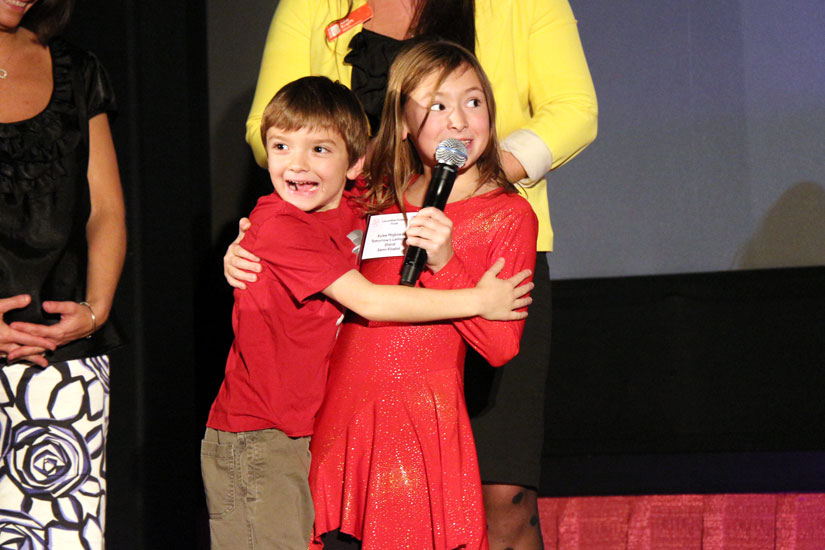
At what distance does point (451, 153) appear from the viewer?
1570 millimetres

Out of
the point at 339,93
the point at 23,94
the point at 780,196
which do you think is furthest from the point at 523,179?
the point at 780,196

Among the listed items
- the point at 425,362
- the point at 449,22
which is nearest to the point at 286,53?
the point at 449,22

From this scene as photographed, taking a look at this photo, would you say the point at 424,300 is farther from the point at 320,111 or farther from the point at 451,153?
the point at 320,111

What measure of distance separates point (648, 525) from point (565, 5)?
1.70m

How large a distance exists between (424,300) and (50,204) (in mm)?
760

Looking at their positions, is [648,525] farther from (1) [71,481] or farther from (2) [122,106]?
(2) [122,106]

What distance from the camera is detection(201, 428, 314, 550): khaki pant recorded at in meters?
1.63

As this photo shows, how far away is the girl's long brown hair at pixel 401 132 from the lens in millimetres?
1725

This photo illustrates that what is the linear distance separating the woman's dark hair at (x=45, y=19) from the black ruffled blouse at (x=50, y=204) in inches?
1.8

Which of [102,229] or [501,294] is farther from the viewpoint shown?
[102,229]

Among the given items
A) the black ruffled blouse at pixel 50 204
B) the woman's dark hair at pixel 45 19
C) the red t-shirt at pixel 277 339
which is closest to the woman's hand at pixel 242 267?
the red t-shirt at pixel 277 339

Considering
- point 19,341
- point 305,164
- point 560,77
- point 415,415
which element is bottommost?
point 415,415

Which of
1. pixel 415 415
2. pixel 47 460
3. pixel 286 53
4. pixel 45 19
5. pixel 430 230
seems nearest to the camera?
pixel 430 230

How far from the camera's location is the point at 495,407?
1901 millimetres
